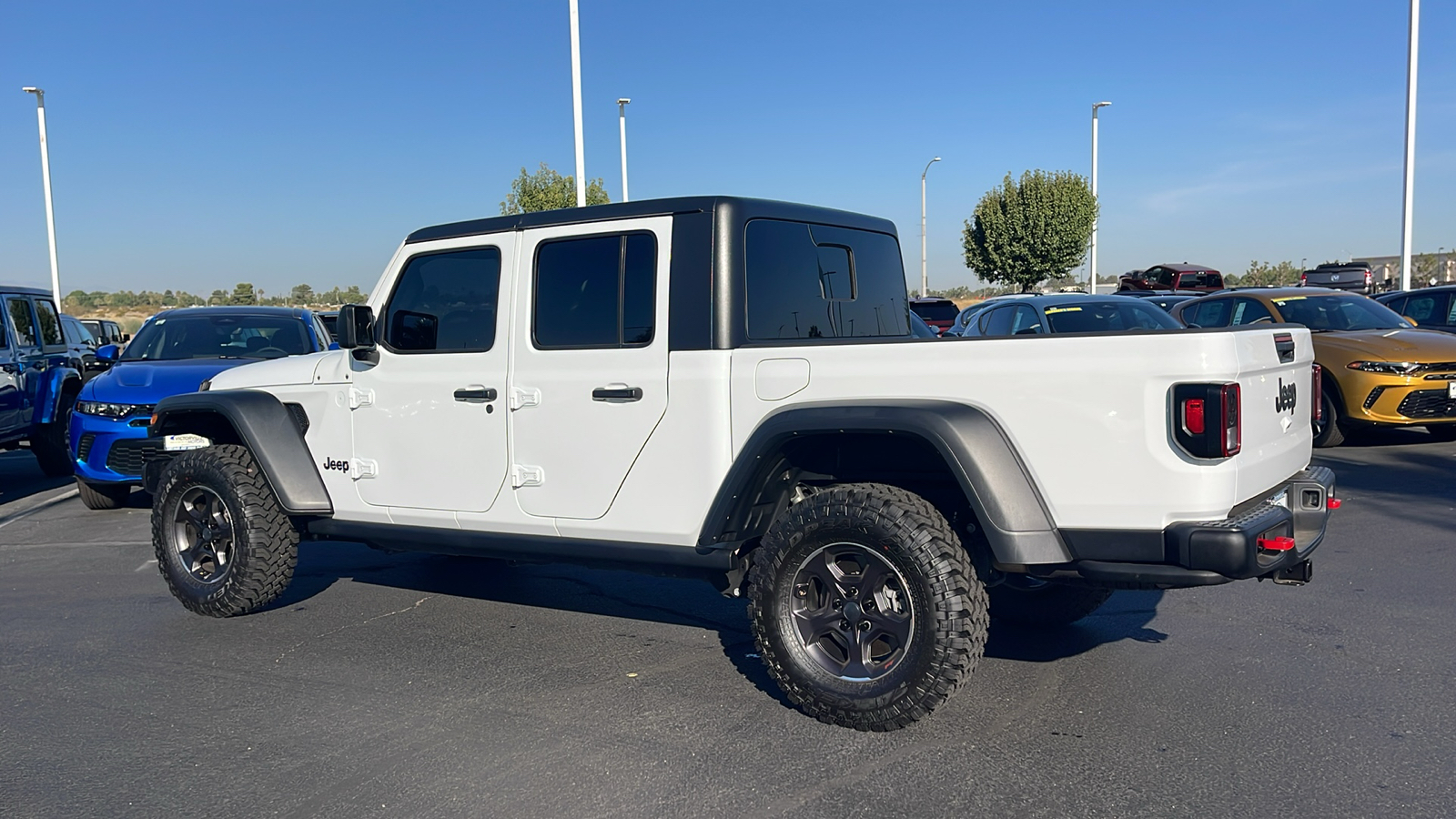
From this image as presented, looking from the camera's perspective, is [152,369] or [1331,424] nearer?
[152,369]

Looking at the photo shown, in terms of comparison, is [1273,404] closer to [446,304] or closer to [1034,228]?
[446,304]

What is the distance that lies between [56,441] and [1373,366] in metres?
13.0

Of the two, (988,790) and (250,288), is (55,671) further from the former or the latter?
(250,288)

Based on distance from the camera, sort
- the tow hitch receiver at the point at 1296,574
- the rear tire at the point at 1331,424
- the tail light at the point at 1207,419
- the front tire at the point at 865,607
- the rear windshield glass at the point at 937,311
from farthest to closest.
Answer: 1. the rear windshield glass at the point at 937,311
2. the rear tire at the point at 1331,424
3. the tow hitch receiver at the point at 1296,574
4. the front tire at the point at 865,607
5. the tail light at the point at 1207,419

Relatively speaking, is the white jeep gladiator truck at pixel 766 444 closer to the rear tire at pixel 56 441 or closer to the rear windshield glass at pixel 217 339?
the rear windshield glass at pixel 217 339

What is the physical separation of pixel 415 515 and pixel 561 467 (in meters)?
0.93

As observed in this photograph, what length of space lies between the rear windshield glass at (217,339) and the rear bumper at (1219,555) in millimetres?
7919

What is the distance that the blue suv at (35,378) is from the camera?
10.3 meters

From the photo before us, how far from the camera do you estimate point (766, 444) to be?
4.04 meters

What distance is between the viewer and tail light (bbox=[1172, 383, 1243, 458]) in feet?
11.3

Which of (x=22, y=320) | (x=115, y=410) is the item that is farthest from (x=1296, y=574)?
(x=22, y=320)

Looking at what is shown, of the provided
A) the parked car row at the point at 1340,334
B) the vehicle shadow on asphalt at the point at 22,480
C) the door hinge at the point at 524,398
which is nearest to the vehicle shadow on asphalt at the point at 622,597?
the door hinge at the point at 524,398

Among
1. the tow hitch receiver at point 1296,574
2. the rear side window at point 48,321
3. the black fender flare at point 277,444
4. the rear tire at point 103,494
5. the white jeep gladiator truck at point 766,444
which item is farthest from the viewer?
the rear side window at point 48,321

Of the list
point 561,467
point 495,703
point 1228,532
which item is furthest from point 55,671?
point 1228,532
